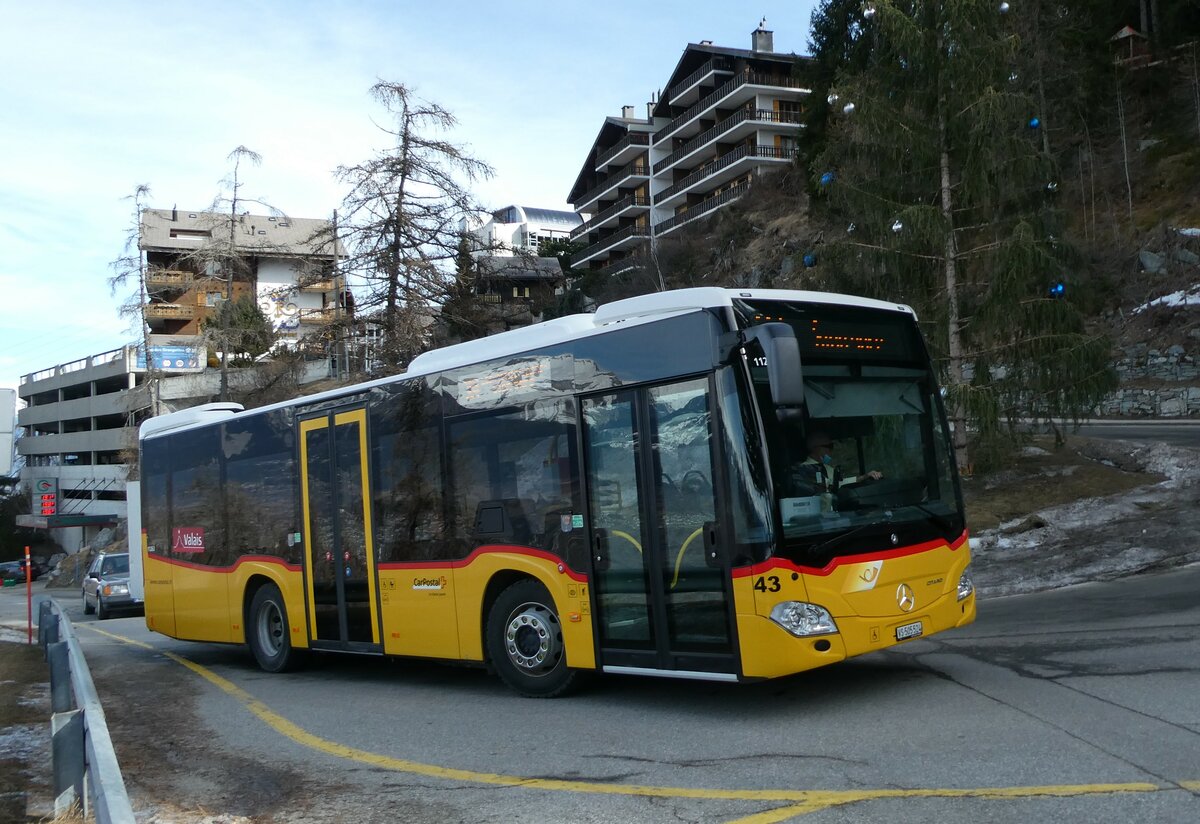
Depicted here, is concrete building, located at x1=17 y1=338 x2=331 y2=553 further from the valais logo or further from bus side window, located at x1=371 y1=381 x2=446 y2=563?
bus side window, located at x1=371 y1=381 x2=446 y2=563

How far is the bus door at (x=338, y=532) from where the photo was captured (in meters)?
11.0

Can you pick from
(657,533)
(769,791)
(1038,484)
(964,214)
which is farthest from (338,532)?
(964,214)

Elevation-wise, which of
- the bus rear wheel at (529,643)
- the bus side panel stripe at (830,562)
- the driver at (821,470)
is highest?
the driver at (821,470)

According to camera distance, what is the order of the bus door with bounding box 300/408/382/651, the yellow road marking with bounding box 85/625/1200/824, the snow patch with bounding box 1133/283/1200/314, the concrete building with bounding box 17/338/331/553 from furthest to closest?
the concrete building with bounding box 17/338/331/553
the snow patch with bounding box 1133/283/1200/314
the bus door with bounding box 300/408/382/651
the yellow road marking with bounding box 85/625/1200/824

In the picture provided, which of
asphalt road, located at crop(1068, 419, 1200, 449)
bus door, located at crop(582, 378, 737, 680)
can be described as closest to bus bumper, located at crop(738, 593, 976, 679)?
bus door, located at crop(582, 378, 737, 680)

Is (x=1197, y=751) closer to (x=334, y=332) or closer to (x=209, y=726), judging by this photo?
(x=209, y=726)

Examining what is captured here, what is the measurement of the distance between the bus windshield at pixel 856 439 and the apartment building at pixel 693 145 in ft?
169

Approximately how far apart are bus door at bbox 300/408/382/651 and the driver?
5139 mm

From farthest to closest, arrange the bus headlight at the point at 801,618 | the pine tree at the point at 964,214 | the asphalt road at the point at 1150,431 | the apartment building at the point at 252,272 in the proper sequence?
the asphalt road at the point at 1150,431
the apartment building at the point at 252,272
the pine tree at the point at 964,214
the bus headlight at the point at 801,618

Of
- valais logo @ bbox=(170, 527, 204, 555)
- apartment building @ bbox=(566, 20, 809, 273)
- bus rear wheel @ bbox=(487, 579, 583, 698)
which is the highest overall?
apartment building @ bbox=(566, 20, 809, 273)

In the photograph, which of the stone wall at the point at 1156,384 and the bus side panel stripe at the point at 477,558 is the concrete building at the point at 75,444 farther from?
the bus side panel stripe at the point at 477,558

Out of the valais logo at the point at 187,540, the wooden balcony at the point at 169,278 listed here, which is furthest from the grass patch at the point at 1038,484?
the wooden balcony at the point at 169,278

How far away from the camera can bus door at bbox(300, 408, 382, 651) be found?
11.0 meters

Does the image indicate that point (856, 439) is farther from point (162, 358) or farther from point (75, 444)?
point (75, 444)
